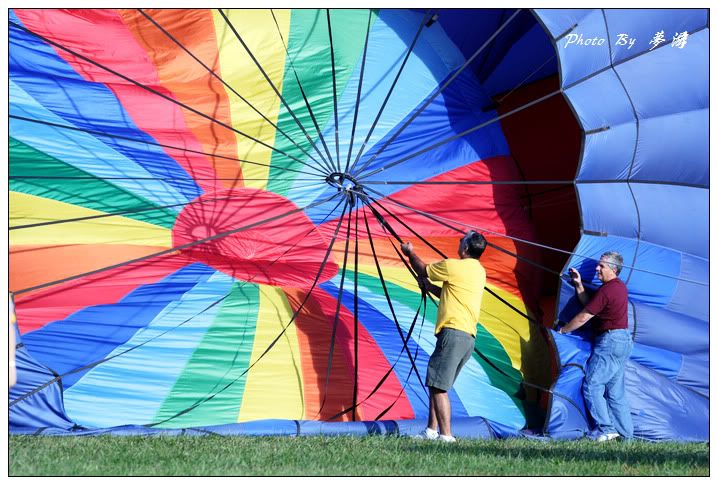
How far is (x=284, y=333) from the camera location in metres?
5.56

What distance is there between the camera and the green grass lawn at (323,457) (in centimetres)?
392

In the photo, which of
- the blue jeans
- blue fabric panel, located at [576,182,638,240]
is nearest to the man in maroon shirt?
the blue jeans

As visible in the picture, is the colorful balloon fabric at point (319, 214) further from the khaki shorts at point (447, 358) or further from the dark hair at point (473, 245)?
the dark hair at point (473, 245)

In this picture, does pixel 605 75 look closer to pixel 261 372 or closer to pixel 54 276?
pixel 261 372

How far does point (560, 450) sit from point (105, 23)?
347 cm

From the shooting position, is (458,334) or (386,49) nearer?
(458,334)

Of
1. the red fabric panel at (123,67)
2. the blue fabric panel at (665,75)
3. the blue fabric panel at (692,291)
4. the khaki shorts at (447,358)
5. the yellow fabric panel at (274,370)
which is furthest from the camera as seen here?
the red fabric panel at (123,67)

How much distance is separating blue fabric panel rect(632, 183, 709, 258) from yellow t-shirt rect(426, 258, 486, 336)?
4.10 ft

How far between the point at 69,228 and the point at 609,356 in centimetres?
296

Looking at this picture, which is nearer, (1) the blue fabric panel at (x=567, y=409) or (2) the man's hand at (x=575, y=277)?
(1) the blue fabric panel at (x=567, y=409)

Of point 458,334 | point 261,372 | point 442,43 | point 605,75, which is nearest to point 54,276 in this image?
point 261,372

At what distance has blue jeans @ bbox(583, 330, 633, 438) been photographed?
5.50m

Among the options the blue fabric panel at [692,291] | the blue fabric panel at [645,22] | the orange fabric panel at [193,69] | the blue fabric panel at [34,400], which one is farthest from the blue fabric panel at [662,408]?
the blue fabric panel at [34,400]

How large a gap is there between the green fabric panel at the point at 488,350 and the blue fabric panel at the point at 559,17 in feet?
5.47
